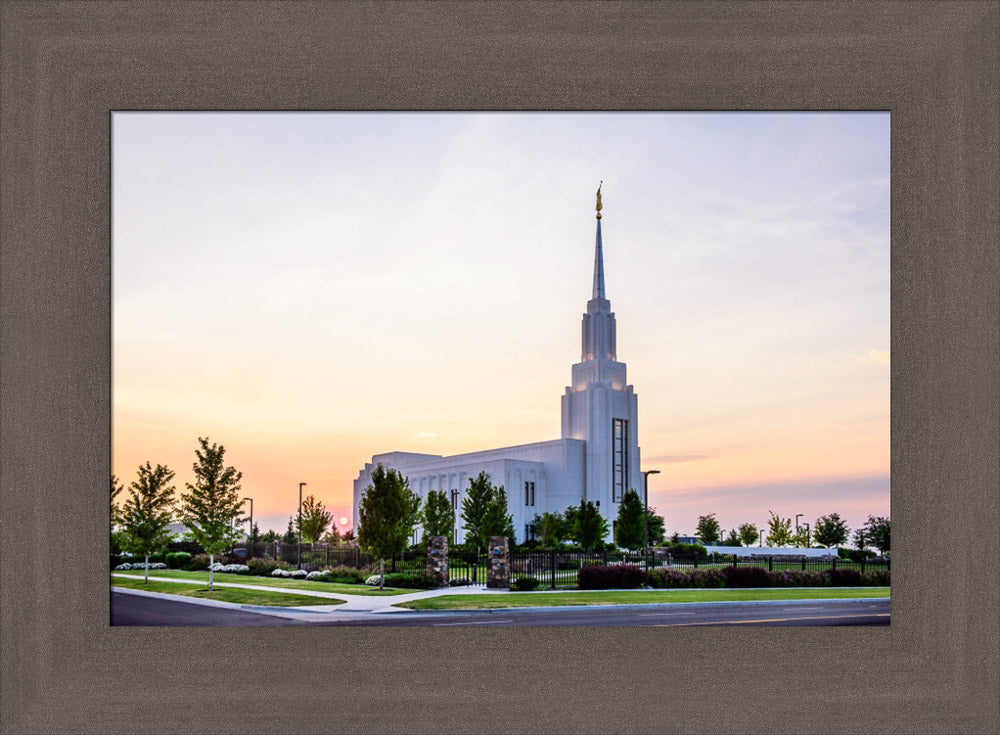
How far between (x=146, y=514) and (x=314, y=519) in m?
9.21

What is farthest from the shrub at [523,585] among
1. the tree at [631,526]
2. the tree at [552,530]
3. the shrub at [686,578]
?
the tree at [631,526]

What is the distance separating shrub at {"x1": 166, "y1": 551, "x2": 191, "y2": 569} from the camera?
2761 centimetres

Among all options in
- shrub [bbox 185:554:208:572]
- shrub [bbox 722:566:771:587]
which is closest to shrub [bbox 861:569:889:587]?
shrub [bbox 722:566:771:587]

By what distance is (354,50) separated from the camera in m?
5.87

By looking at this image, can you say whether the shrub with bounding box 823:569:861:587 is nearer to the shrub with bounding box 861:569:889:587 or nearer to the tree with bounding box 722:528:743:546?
the shrub with bounding box 861:569:889:587

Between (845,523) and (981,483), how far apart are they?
38.2m

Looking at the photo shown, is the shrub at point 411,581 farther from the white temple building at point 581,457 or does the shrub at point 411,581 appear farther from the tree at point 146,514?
the white temple building at point 581,457

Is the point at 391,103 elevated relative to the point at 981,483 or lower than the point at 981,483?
elevated

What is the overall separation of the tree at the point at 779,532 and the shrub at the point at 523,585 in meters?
Result: 27.8

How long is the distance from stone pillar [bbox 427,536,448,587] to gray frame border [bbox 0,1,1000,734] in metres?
13.8

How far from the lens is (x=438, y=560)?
19438 mm

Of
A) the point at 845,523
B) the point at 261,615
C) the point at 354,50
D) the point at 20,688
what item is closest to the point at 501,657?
the point at 20,688

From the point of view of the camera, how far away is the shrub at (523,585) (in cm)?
1928

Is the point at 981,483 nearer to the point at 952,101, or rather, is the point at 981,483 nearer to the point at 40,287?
the point at 952,101
